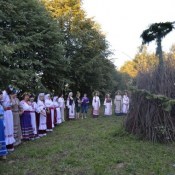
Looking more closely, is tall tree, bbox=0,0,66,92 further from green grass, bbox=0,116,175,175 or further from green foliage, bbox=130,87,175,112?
green foliage, bbox=130,87,175,112

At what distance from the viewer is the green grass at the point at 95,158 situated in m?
6.95

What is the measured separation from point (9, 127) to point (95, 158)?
9.94ft

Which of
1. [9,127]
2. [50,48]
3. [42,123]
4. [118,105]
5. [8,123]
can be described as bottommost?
[42,123]

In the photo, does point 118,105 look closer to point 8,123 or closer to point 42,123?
point 42,123

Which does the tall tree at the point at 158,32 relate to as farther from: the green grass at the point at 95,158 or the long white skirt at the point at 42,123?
the long white skirt at the point at 42,123

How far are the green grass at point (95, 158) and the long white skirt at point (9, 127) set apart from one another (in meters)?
0.36

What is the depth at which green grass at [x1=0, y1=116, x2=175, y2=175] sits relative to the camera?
22.8 ft

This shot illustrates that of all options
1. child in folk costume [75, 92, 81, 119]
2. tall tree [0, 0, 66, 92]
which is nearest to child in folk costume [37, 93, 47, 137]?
tall tree [0, 0, 66, 92]

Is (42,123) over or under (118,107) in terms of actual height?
under

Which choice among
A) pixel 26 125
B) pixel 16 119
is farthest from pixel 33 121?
pixel 16 119

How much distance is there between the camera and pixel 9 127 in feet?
31.3

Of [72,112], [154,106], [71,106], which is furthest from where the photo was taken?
[72,112]

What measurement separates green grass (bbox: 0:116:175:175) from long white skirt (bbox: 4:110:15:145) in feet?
1.19

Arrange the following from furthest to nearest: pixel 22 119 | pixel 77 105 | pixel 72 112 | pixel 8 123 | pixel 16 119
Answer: pixel 77 105
pixel 72 112
pixel 22 119
pixel 16 119
pixel 8 123
